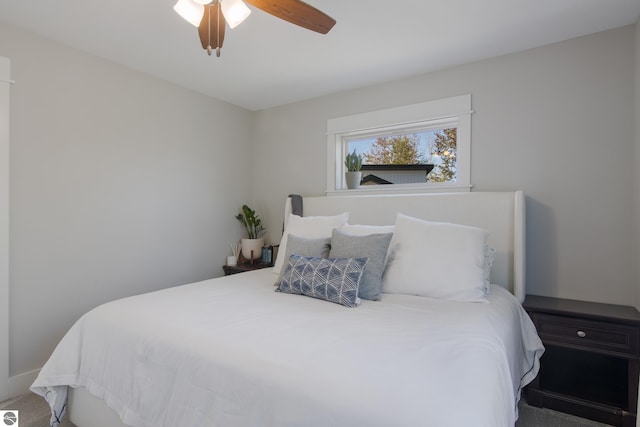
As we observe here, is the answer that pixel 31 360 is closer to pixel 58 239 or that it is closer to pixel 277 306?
pixel 58 239

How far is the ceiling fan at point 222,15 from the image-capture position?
1491mm

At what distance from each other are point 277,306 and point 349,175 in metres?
1.82

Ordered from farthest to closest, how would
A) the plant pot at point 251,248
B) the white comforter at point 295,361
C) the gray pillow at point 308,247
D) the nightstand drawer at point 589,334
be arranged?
the plant pot at point 251,248 → the gray pillow at point 308,247 → the nightstand drawer at point 589,334 → the white comforter at point 295,361

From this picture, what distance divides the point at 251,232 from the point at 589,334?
3.07 metres

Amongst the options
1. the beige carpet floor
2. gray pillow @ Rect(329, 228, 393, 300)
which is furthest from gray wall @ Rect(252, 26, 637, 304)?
gray pillow @ Rect(329, 228, 393, 300)

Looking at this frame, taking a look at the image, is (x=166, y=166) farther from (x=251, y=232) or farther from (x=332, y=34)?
(x=332, y=34)

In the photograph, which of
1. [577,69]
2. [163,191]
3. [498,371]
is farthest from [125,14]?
[577,69]

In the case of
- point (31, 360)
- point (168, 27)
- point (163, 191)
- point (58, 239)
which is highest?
point (168, 27)

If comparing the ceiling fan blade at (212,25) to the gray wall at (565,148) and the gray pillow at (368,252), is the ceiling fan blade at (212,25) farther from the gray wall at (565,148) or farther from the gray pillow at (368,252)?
the gray wall at (565,148)

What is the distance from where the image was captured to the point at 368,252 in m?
2.09

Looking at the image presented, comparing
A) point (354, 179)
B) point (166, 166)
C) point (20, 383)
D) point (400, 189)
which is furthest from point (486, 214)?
point (20, 383)

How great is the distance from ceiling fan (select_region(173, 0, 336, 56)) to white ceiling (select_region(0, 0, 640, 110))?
48cm

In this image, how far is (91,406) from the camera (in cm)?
162

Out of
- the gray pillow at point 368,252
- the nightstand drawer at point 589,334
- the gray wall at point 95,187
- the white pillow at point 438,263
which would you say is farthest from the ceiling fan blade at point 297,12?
the nightstand drawer at point 589,334
